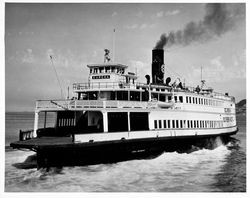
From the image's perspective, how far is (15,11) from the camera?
1098 centimetres

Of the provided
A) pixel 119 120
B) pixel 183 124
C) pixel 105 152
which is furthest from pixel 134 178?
pixel 183 124

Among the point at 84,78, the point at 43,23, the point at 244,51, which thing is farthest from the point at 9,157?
the point at 244,51

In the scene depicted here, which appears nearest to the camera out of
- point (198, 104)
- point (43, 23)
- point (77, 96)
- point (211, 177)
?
point (211, 177)

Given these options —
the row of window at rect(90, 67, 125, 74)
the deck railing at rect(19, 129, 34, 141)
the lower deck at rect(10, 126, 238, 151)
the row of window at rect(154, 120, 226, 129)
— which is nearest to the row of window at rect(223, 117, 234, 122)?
the row of window at rect(154, 120, 226, 129)

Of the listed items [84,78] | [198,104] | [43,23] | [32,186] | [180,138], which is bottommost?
[32,186]

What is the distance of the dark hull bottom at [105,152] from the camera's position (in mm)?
10266

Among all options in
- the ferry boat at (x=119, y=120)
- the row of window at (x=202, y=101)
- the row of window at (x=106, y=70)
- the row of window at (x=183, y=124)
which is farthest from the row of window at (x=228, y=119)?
the row of window at (x=106, y=70)

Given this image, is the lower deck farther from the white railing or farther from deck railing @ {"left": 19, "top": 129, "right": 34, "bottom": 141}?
the white railing

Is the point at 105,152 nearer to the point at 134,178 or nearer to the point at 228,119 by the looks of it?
the point at 134,178

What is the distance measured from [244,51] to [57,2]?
7419 millimetres

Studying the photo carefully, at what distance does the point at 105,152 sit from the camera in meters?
11.2

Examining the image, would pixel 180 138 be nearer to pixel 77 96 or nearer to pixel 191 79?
pixel 191 79

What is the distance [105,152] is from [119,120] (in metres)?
1.68

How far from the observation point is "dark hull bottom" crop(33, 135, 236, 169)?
10.3m
